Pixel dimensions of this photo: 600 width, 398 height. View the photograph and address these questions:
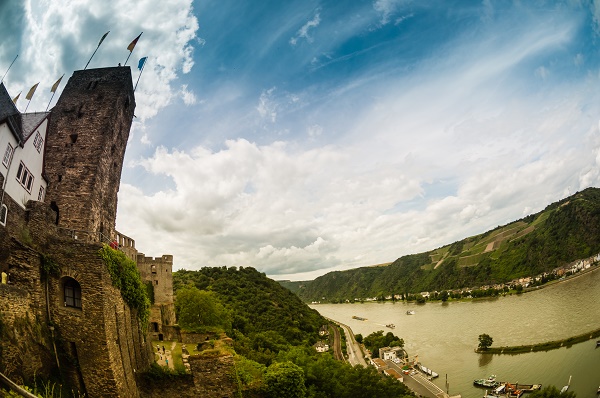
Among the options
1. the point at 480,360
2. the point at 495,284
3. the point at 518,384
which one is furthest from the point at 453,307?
the point at 518,384

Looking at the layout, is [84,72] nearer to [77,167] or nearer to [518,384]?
[77,167]

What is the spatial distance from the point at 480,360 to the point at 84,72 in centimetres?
6719

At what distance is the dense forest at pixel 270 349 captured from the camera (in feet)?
74.3

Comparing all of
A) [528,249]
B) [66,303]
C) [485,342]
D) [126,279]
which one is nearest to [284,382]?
[126,279]

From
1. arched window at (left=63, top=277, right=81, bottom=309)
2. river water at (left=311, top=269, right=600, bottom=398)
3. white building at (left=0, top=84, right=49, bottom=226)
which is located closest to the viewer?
arched window at (left=63, top=277, right=81, bottom=309)

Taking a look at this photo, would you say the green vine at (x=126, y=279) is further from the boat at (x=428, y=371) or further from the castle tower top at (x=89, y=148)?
the boat at (x=428, y=371)

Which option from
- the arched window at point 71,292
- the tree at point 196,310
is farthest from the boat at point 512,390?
the arched window at point 71,292

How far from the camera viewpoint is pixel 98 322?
44.0 feet

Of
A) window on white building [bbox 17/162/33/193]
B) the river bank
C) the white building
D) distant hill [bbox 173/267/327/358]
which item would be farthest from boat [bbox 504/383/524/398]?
window on white building [bbox 17/162/33/193]

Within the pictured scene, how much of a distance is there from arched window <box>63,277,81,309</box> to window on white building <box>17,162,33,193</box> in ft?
21.2

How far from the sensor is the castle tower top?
1930 cm

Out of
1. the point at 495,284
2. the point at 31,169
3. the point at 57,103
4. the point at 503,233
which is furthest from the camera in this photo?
the point at 503,233

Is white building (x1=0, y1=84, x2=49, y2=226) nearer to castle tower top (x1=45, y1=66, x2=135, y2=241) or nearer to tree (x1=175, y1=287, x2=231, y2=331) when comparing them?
castle tower top (x1=45, y1=66, x2=135, y2=241)

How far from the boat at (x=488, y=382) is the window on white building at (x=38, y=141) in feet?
183
